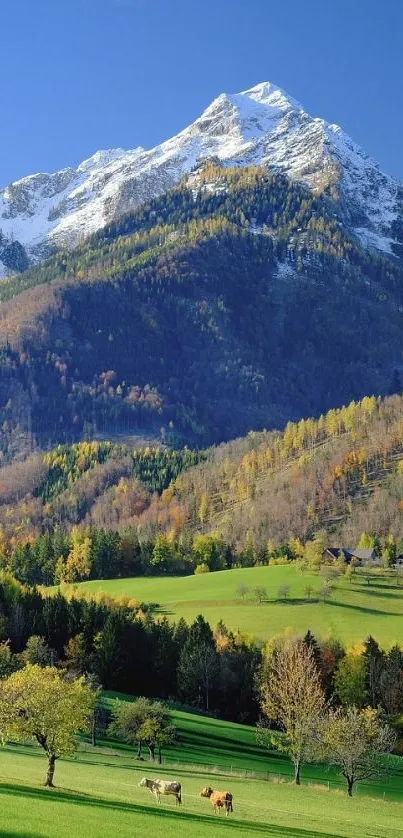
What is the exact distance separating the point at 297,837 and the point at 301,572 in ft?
492

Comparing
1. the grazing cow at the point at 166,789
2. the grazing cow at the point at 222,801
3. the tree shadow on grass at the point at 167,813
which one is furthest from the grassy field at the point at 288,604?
the tree shadow on grass at the point at 167,813

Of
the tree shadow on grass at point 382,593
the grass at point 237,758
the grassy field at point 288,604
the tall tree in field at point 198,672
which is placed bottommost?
the grass at point 237,758

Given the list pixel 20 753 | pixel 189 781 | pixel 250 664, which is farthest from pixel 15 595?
pixel 189 781

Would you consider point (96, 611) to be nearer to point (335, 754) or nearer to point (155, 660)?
point (155, 660)

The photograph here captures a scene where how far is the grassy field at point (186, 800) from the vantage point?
39969mm

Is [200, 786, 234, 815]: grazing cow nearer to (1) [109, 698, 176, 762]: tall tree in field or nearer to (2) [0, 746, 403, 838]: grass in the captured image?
(2) [0, 746, 403, 838]: grass

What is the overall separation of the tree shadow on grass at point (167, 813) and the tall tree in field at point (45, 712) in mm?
8450

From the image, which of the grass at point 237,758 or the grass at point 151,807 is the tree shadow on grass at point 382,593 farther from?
the grass at point 151,807

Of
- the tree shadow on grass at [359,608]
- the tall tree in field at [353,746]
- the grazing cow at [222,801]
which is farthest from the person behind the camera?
the tree shadow on grass at [359,608]

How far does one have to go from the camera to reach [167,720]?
90.8 metres

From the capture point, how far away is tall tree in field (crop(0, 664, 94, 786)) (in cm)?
5897

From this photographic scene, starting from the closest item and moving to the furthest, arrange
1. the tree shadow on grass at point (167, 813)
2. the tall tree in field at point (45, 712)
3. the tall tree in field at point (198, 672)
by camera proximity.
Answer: the tree shadow on grass at point (167, 813), the tall tree in field at point (45, 712), the tall tree in field at point (198, 672)

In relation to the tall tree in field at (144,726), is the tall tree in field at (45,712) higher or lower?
higher

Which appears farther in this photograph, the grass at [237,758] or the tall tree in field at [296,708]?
the tall tree in field at [296,708]
